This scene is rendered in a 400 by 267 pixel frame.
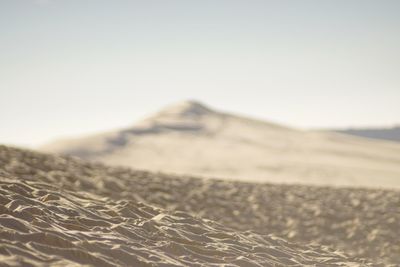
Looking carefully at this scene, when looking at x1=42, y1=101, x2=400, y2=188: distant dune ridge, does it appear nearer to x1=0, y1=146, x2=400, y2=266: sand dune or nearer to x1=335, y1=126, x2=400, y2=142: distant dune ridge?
x1=0, y1=146, x2=400, y2=266: sand dune

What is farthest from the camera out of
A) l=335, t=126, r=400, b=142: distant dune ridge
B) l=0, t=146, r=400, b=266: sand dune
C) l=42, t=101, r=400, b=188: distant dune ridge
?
l=335, t=126, r=400, b=142: distant dune ridge

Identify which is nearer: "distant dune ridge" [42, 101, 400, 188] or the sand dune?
the sand dune

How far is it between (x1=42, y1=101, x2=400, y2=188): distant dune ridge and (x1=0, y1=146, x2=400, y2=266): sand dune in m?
8.02

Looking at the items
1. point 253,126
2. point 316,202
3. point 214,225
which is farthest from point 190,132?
point 214,225

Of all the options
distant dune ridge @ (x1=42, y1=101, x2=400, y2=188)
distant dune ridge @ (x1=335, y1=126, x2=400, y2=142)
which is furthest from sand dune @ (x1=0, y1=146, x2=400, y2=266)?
distant dune ridge @ (x1=335, y1=126, x2=400, y2=142)

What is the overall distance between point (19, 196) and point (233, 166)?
18.4m

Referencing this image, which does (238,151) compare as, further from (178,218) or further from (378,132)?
(378,132)

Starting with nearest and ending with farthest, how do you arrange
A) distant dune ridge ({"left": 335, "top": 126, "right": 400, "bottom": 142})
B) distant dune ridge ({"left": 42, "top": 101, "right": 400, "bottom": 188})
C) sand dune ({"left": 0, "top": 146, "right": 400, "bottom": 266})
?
sand dune ({"left": 0, "top": 146, "right": 400, "bottom": 266}) < distant dune ridge ({"left": 42, "top": 101, "right": 400, "bottom": 188}) < distant dune ridge ({"left": 335, "top": 126, "right": 400, "bottom": 142})

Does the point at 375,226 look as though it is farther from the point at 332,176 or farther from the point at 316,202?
the point at 332,176

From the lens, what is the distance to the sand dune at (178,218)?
4520 mm

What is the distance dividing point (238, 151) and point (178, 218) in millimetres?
23127

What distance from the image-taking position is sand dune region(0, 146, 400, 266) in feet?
14.8

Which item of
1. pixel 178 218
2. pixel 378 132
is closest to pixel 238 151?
pixel 178 218

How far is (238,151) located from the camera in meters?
29.0
